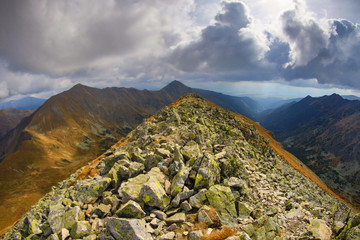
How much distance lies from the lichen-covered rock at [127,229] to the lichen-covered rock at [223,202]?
579cm

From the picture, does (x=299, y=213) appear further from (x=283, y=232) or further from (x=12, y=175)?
(x=12, y=175)

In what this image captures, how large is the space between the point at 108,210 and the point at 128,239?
4659 mm

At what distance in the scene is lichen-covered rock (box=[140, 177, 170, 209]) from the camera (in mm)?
13977

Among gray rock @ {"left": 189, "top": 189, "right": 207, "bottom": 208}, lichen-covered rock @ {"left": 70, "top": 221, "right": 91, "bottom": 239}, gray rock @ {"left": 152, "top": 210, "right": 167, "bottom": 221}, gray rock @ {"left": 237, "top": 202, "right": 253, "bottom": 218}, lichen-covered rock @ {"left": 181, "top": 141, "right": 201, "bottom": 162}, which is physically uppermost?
lichen-covered rock @ {"left": 181, "top": 141, "right": 201, "bottom": 162}

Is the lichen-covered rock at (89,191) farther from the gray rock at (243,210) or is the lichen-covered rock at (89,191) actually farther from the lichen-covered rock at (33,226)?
the gray rock at (243,210)

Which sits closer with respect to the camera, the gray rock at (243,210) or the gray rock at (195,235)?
the gray rock at (195,235)

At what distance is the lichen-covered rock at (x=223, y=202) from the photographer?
13905 mm

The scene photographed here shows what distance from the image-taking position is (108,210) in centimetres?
1480

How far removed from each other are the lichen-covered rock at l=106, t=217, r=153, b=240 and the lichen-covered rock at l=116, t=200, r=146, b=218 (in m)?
1.53

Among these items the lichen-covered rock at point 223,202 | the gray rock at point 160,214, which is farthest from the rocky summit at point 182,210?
the gray rock at point 160,214

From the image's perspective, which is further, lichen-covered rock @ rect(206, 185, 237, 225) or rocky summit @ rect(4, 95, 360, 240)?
lichen-covered rock @ rect(206, 185, 237, 225)

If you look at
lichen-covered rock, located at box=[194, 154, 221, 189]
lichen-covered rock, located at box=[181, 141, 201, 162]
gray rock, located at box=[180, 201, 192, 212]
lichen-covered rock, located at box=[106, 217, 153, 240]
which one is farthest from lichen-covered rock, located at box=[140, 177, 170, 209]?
lichen-covered rock, located at box=[181, 141, 201, 162]

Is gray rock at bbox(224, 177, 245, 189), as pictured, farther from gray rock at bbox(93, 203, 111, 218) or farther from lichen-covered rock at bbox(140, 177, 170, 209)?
gray rock at bbox(93, 203, 111, 218)

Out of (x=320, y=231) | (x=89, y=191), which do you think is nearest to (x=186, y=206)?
(x=320, y=231)
